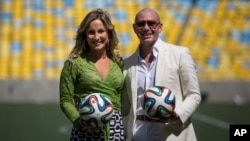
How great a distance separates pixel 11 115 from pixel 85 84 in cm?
1023

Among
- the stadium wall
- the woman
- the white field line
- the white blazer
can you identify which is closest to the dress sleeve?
the woman

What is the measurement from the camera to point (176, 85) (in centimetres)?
496

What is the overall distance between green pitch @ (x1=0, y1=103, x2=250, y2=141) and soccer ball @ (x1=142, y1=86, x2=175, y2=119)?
21.8 feet

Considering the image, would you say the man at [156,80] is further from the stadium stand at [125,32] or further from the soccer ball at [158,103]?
the stadium stand at [125,32]

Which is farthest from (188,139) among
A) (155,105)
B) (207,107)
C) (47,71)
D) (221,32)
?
(221,32)

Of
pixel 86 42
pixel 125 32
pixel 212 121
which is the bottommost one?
pixel 212 121

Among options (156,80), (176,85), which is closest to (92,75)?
(156,80)

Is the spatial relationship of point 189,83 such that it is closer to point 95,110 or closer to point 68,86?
point 95,110

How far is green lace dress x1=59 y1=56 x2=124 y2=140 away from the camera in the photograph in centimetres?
479

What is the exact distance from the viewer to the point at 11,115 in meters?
14.8

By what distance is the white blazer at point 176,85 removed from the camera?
4906 millimetres

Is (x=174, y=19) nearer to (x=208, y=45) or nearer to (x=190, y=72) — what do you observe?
(x=208, y=45)

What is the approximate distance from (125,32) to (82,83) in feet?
51.3

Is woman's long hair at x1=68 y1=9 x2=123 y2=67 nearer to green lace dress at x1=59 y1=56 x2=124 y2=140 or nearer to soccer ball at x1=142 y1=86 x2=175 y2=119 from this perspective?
green lace dress at x1=59 y1=56 x2=124 y2=140
